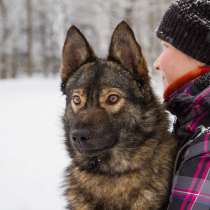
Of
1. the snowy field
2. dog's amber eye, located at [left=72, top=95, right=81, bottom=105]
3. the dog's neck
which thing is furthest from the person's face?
the snowy field

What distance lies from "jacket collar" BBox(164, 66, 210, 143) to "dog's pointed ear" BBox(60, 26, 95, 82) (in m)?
0.69

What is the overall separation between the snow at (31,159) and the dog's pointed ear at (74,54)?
427 mm

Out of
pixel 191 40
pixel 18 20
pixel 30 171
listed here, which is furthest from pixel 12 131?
pixel 18 20

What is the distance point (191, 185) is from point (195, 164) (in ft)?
0.37

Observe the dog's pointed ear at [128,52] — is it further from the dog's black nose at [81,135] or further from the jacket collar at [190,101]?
the dog's black nose at [81,135]

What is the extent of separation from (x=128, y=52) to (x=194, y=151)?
1.02m

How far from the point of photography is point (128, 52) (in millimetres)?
3334

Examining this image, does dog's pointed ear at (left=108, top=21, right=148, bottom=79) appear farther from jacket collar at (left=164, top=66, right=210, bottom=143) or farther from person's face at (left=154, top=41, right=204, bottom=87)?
jacket collar at (left=164, top=66, right=210, bottom=143)

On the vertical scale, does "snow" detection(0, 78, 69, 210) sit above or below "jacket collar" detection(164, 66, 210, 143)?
below

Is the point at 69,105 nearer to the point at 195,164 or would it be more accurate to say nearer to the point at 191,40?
the point at 191,40

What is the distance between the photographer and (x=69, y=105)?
11.3ft

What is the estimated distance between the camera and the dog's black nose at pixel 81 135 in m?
2.96

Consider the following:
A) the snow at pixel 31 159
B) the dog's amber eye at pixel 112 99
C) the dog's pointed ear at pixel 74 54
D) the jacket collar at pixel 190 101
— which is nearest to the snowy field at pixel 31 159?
the snow at pixel 31 159

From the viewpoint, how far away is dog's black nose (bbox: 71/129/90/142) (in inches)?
117
